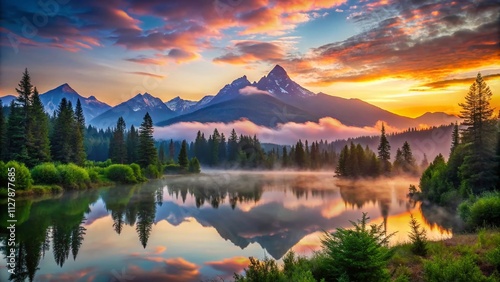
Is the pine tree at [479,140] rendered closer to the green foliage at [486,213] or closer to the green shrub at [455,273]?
the green foliage at [486,213]

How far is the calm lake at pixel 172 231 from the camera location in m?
18.7

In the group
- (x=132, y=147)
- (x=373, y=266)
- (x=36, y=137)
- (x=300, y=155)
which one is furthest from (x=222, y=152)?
(x=373, y=266)

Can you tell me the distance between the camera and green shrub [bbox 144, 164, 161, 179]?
290 feet

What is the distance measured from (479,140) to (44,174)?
57.8 meters

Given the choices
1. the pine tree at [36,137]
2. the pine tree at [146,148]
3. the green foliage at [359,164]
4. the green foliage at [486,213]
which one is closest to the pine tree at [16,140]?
the pine tree at [36,137]

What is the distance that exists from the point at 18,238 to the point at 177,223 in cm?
1278

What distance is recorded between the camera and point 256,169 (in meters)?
145

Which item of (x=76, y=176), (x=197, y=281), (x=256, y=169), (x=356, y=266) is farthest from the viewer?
(x=256, y=169)

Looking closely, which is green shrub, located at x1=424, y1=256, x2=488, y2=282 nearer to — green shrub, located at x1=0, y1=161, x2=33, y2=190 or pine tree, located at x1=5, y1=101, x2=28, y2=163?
green shrub, located at x1=0, y1=161, x2=33, y2=190

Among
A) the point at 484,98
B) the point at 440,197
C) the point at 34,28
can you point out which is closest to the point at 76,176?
the point at 34,28

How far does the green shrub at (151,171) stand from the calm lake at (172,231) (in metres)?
35.9

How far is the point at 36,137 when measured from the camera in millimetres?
59219

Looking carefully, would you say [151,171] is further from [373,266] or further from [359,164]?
[373,266]

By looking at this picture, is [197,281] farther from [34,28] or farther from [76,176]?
[76,176]
